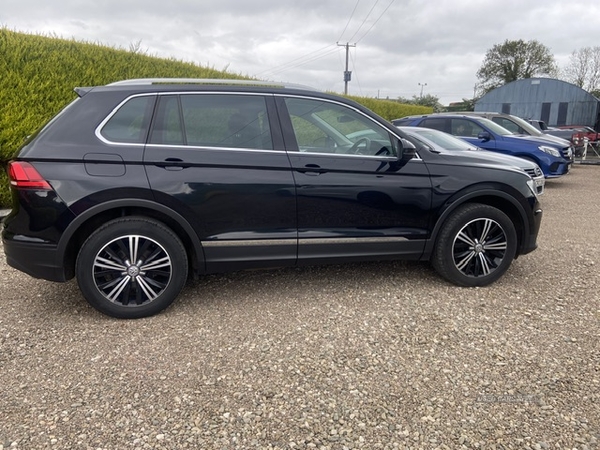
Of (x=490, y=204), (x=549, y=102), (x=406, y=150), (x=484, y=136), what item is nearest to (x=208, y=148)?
(x=406, y=150)

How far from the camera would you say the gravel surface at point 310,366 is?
2.06m

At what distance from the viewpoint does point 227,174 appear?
309cm

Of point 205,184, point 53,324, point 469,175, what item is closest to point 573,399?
point 469,175

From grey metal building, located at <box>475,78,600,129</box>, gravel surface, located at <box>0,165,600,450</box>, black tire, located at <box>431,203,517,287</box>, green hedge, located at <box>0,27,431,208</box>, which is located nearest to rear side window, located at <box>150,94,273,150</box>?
gravel surface, located at <box>0,165,600,450</box>

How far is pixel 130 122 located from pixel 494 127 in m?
8.61

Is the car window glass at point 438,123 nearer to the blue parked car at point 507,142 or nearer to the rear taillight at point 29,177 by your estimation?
the blue parked car at point 507,142

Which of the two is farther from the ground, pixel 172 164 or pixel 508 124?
pixel 508 124

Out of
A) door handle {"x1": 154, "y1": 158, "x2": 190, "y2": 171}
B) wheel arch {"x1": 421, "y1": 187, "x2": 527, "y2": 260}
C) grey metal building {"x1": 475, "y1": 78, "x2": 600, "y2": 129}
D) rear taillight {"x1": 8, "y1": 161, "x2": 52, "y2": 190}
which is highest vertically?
grey metal building {"x1": 475, "y1": 78, "x2": 600, "y2": 129}

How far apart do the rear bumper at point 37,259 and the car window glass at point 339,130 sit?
6.81ft

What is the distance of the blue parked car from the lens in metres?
8.79

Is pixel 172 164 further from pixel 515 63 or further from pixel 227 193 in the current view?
pixel 515 63

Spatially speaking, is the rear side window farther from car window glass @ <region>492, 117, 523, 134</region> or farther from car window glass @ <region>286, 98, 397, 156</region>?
car window glass @ <region>492, 117, 523, 134</region>

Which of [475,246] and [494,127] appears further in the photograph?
[494,127]

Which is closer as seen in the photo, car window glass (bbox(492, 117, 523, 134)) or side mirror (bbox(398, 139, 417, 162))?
side mirror (bbox(398, 139, 417, 162))
